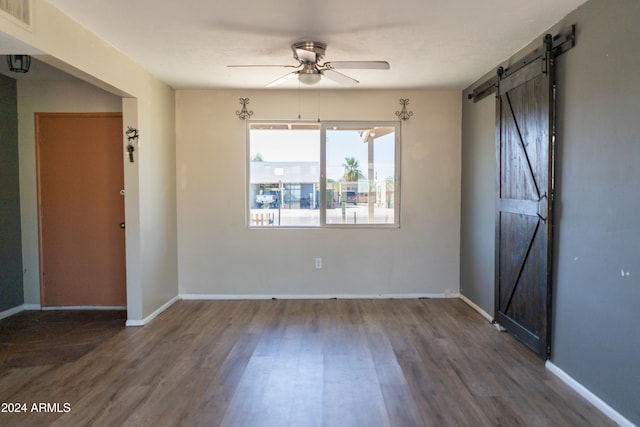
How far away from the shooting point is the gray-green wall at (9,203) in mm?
3830

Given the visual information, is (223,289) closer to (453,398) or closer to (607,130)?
(453,398)

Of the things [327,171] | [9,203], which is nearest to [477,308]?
[327,171]

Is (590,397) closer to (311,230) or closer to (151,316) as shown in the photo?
(311,230)

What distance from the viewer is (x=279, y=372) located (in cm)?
268

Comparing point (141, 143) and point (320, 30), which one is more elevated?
point (320, 30)

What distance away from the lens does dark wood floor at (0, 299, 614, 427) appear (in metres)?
2.15

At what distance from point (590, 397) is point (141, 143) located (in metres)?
4.15

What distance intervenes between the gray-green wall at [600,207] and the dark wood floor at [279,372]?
0.29 m

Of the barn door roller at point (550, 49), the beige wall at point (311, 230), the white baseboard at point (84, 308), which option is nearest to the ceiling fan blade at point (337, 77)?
the beige wall at point (311, 230)

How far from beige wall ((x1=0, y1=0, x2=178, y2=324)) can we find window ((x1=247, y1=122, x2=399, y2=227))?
99 cm

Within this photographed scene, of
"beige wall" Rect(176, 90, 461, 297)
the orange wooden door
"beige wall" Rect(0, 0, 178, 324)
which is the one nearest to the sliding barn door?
"beige wall" Rect(176, 90, 461, 297)

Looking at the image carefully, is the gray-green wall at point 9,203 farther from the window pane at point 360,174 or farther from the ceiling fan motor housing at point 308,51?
the window pane at point 360,174

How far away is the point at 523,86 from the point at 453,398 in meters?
2.51

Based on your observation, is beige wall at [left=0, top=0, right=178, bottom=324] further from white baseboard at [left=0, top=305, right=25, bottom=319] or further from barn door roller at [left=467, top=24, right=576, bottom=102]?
barn door roller at [left=467, top=24, right=576, bottom=102]
